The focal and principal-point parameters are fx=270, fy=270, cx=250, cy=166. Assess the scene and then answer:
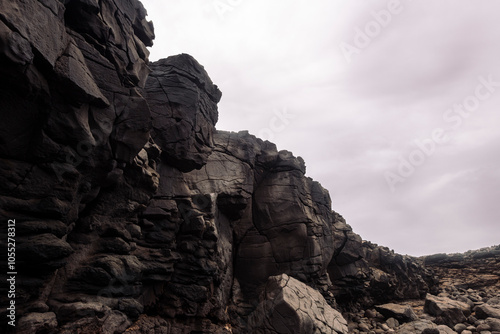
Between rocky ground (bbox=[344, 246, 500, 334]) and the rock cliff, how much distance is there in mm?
6291

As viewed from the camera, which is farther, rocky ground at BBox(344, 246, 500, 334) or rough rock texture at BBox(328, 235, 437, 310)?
rough rock texture at BBox(328, 235, 437, 310)

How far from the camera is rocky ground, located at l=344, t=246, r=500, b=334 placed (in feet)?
68.2

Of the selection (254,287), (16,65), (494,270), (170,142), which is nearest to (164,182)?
(170,142)

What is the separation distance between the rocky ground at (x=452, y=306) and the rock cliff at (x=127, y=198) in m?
6.29

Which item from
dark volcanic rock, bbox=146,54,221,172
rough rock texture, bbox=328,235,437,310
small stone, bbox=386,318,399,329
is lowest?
small stone, bbox=386,318,399,329

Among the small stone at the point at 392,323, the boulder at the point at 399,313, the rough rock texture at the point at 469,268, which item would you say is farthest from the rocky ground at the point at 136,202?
the rough rock texture at the point at 469,268

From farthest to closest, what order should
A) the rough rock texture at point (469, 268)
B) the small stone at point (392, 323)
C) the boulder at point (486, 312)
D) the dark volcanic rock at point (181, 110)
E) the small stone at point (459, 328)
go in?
1. the rough rock texture at point (469, 268)
2. the small stone at point (392, 323)
3. the boulder at point (486, 312)
4. the small stone at point (459, 328)
5. the dark volcanic rock at point (181, 110)

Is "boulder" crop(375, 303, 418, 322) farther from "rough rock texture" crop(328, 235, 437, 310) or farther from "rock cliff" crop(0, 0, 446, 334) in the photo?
"rock cliff" crop(0, 0, 446, 334)

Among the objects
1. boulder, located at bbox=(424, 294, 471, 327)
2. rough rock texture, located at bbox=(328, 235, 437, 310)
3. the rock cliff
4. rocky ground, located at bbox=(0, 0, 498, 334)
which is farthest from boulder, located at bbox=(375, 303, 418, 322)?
the rock cliff

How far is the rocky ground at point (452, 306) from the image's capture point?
68.2 ft

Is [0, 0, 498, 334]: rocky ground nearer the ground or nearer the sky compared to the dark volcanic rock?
nearer the ground

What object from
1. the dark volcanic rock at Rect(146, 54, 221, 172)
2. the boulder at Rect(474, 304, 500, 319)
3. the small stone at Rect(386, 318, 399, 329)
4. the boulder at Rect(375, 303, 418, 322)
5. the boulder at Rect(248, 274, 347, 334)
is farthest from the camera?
the boulder at Rect(375, 303, 418, 322)

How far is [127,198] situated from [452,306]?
27230 mm

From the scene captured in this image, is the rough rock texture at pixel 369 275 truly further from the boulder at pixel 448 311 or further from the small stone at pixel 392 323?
the boulder at pixel 448 311
